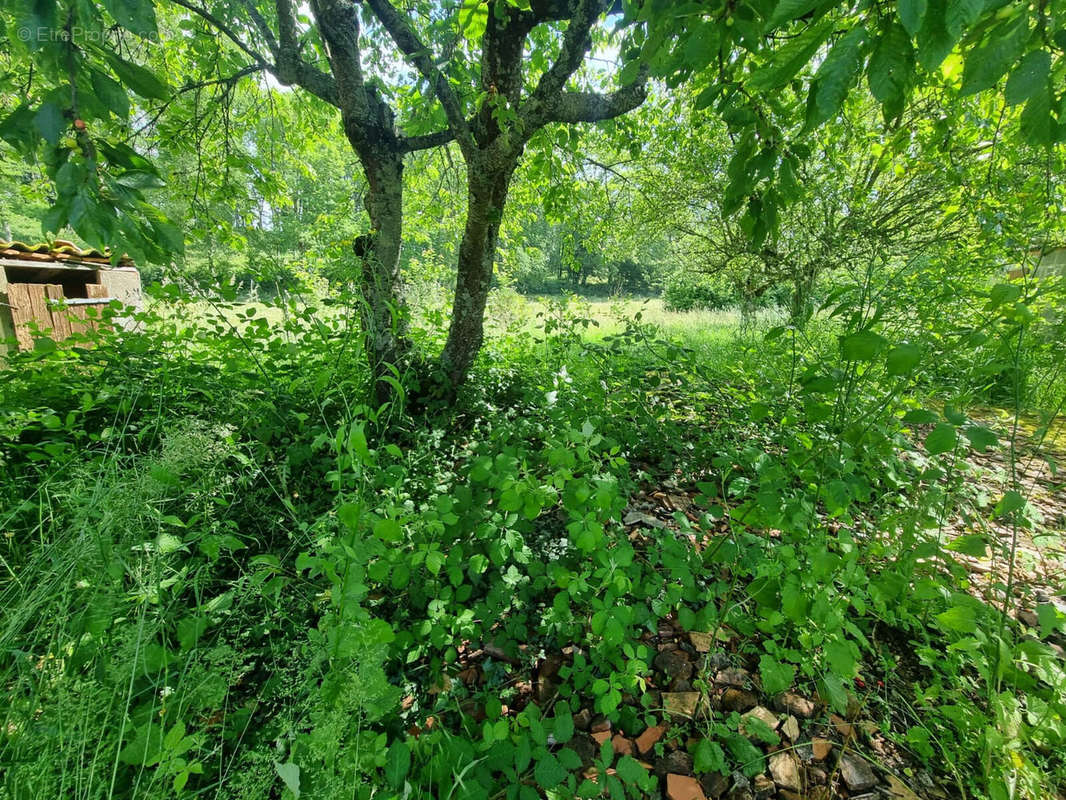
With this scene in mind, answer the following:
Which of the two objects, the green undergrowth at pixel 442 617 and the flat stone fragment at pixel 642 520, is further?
the flat stone fragment at pixel 642 520

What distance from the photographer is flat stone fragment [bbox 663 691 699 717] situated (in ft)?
4.19

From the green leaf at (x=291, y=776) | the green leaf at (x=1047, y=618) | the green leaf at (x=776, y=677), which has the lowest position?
the green leaf at (x=776, y=677)

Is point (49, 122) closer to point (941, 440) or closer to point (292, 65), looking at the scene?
point (941, 440)

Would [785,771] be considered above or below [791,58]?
below

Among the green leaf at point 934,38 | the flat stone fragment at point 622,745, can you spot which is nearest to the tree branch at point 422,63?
the green leaf at point 934,38

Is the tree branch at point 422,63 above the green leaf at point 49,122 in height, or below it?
above

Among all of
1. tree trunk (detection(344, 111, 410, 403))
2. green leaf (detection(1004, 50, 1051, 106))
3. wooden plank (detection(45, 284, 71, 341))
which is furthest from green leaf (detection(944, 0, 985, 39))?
wooden plank (detection(45, 284, 71, 341))

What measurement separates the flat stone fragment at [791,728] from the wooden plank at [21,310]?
5.39 meters

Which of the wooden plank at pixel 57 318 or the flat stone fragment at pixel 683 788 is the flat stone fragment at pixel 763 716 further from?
the wooden plank at pixel 57 318

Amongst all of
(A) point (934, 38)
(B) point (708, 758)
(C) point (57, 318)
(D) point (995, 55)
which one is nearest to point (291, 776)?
(B) point (708, 758)

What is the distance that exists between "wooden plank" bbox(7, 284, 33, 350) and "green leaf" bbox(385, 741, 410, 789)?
4459mm

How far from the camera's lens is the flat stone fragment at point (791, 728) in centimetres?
122

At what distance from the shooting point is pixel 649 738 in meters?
1.23

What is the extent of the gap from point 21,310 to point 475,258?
379cm
